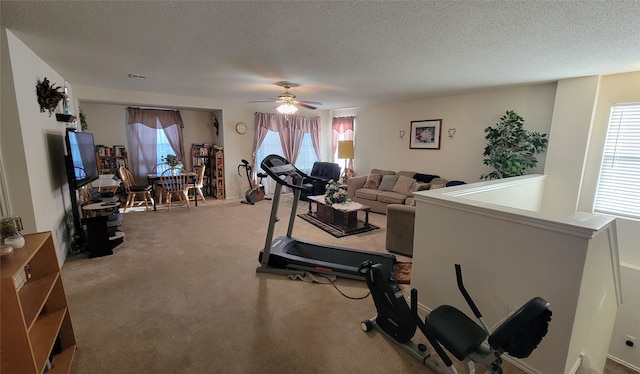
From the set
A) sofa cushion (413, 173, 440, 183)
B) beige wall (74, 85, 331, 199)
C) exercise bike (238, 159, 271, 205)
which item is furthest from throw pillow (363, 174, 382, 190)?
beige wall (74, 85, 331, 199)

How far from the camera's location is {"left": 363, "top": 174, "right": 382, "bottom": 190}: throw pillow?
5.83m

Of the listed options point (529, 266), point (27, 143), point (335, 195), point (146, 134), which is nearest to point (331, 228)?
point (335, 195)

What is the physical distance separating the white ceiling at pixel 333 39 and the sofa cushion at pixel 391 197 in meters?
2.04

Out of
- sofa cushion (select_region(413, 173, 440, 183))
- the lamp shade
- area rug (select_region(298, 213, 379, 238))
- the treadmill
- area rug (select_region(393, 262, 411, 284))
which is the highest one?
the lamp shade

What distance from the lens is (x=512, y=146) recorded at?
4121 millimetres

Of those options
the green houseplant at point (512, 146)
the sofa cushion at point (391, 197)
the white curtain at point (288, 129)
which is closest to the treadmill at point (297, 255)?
the sofa cushion at point (391, 197)

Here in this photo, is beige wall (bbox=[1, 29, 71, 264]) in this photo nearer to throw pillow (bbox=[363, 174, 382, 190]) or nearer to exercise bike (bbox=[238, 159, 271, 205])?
exercise bike (bbox=[238, 159, 271, 205])

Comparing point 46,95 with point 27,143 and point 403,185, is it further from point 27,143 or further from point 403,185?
point 403,185

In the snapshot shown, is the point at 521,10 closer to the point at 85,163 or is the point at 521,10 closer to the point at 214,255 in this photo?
the point at 214,255

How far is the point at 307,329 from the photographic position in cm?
210

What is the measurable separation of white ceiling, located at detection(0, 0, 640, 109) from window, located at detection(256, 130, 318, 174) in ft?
9.89

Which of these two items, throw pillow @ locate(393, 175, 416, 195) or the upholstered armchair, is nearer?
throw pillow @ locate(393, 175, 416, 195)

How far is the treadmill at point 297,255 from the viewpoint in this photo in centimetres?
284

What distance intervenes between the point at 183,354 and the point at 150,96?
488cm
